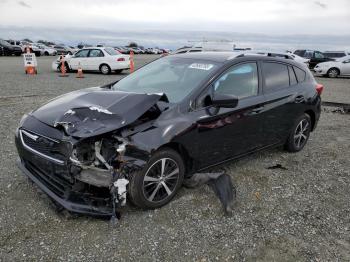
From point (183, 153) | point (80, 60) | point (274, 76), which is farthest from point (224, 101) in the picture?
point (80, 60)

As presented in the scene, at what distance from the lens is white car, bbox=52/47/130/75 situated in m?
18.8

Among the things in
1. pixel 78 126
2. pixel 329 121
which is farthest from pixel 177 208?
pixel 329 121

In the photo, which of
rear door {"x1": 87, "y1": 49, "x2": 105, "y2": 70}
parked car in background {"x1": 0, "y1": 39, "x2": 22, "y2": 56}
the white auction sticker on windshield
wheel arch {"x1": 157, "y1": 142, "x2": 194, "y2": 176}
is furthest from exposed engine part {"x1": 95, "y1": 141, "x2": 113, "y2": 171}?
parked car in background {"x1": 0, "y1": 39, "x2": 22, "y2": 56}

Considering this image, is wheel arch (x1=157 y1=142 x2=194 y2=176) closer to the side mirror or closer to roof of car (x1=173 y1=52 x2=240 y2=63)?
the side mirror

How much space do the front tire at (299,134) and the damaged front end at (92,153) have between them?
9.70 feet

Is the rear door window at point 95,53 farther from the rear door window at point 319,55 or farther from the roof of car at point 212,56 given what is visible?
the rear door window at point 319,55

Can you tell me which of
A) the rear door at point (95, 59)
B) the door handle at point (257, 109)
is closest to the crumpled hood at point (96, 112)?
the door handle at point (257, 109)

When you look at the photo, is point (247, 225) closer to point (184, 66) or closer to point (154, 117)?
point (154, 117)

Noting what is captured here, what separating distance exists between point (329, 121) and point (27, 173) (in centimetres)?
717

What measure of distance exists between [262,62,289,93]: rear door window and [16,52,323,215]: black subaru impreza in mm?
17

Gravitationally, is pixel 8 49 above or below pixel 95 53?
below

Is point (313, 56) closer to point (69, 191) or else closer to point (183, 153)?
point (183, 153)

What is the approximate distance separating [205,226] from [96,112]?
1.63 metres

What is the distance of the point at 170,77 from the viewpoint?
4586 millimetres
